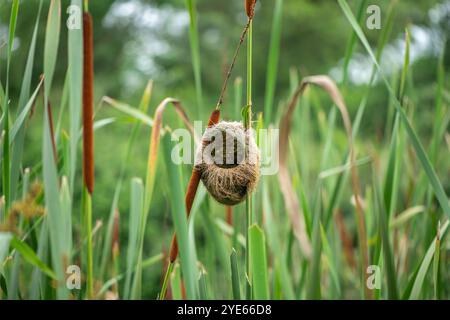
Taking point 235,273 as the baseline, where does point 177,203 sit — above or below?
above

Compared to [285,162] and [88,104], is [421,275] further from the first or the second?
[88,104]

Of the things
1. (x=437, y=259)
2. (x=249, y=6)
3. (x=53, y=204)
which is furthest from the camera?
(x=437, y=259)

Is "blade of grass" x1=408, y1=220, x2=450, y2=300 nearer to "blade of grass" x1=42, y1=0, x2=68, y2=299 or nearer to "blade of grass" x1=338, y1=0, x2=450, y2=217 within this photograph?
"blade of grass" x1=338, y1=0, x2=450, y2=217

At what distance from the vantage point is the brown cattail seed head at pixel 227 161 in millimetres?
681

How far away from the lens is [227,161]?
690 mm

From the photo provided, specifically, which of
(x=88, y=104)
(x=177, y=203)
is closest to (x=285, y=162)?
(x=177, y=203)

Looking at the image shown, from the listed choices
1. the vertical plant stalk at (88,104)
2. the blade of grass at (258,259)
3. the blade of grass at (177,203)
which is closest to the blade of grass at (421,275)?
the blade of grass at (258,259)

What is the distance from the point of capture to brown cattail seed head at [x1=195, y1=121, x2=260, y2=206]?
0.68 meters

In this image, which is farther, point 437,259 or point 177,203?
point 437,259

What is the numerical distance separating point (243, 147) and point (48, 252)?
0.31m

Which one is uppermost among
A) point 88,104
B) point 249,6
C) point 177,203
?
point 249,6

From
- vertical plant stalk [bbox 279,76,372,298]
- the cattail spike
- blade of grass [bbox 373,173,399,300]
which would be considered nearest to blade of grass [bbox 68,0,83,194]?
the cattail spike

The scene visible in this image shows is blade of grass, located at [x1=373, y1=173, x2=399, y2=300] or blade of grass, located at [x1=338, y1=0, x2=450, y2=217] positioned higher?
blade of grass, located at [x1=338, y1=0, x2=450, y2=217]
